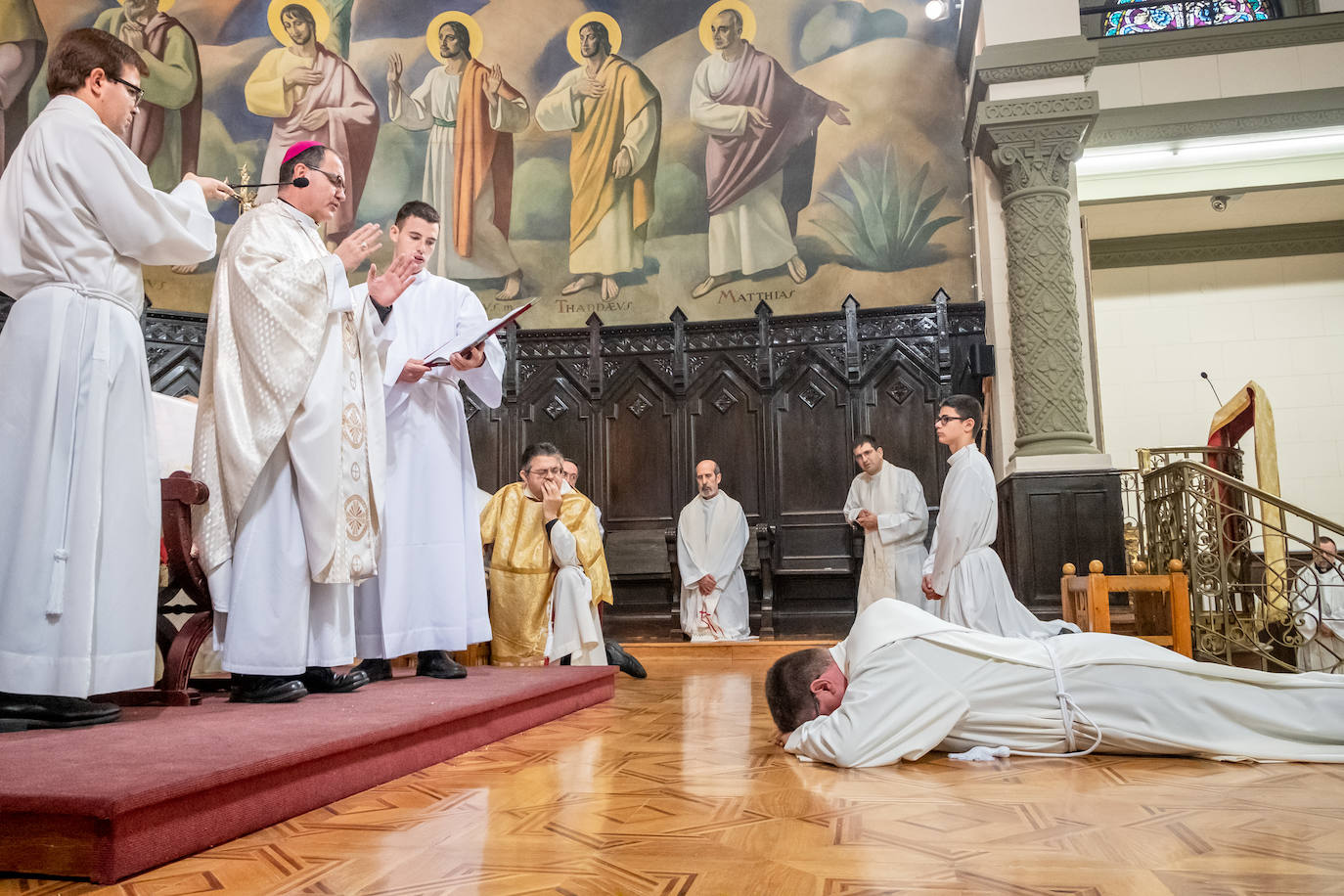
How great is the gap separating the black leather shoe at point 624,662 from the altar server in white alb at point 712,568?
9.87 feet

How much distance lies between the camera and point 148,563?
2.72 metres

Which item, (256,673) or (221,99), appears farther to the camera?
(221,99)

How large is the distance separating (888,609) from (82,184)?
2539 mm

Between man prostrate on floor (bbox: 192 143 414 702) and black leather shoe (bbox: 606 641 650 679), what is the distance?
2929 millimetres

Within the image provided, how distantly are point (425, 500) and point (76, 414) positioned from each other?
1571 mm

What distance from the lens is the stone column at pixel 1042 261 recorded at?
8.68m

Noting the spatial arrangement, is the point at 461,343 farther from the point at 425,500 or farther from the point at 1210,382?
the point at 1210,382

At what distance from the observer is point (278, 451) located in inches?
127

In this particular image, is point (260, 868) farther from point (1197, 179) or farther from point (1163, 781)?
point (1197, 179)

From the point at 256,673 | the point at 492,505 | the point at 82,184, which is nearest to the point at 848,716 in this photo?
the point at 256,673

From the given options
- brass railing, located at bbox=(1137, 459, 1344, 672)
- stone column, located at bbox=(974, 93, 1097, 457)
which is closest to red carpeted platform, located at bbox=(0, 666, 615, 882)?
brass railing, located at bbox=(1137, 459, 1344, 672)

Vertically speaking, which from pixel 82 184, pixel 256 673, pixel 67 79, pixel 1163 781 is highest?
pixel 67 79

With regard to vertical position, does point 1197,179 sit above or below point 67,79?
above

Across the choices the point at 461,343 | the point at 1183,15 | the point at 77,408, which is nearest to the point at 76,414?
the point at 77,408
